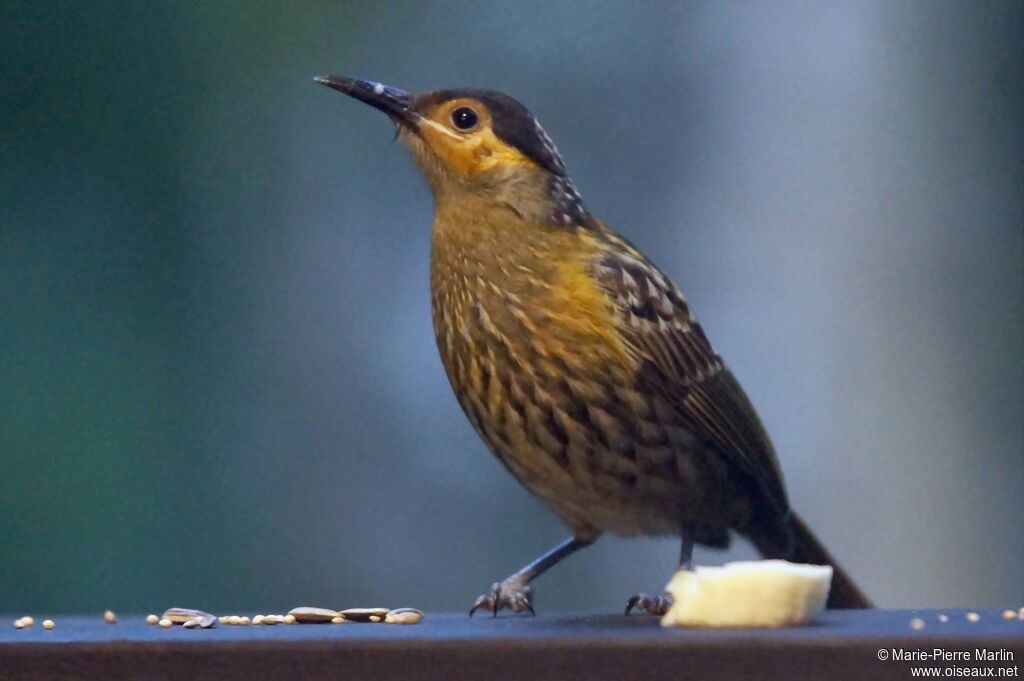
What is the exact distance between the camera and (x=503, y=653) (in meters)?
1.73

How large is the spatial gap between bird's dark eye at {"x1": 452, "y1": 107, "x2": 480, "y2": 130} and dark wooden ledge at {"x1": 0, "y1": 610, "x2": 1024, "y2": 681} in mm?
1165

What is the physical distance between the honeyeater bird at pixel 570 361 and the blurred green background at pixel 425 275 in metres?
1.16

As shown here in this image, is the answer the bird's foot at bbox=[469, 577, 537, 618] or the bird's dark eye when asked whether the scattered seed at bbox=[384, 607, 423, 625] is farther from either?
the bird's dark eye

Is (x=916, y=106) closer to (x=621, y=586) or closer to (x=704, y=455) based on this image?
(x=621, y=586)

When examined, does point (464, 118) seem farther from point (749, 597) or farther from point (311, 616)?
point (749, 597)

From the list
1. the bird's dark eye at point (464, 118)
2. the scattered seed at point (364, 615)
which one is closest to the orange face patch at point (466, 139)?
the bird's dark eye at point (464, 118)

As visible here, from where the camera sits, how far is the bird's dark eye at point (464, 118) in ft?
9.09

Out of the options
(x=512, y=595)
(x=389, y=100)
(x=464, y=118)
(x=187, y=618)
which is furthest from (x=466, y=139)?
(x=187, y=618)

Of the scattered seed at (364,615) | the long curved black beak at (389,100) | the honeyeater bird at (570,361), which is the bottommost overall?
the scattered seed at (364,615)

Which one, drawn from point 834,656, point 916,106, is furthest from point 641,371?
point 916,106

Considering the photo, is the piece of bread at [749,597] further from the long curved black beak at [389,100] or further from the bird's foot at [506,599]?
the long curved black beak at [389,100]

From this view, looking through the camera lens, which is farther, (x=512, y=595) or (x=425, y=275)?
(x=425, y=275)

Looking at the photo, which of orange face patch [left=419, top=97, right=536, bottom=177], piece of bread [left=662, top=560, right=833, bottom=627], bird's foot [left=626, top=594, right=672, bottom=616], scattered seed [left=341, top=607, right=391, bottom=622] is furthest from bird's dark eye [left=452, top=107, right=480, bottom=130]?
piece of bread [left=662, top=560, right=833, bottom=627]

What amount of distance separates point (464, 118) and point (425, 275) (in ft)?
3.78
